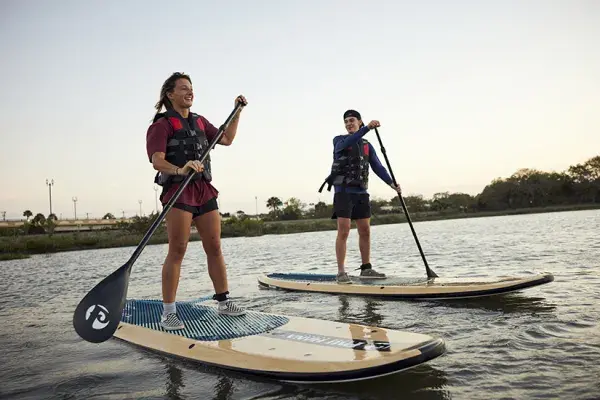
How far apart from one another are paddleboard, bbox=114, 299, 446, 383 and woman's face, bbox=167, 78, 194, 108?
2.16m

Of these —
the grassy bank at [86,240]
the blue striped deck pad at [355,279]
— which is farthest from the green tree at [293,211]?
the blue striped deck pad at [355,279]

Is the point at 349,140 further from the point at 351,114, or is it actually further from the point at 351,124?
the point at 351,114

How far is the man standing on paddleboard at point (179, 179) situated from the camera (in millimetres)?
4492

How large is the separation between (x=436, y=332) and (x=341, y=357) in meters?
1.70

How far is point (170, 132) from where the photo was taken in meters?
4.58

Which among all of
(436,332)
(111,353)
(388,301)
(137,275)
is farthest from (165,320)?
(137,275)

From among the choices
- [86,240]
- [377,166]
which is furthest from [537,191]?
[377,166]

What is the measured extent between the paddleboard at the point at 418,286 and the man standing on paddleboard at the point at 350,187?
0.30m

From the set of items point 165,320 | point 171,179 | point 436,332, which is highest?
point 171,179

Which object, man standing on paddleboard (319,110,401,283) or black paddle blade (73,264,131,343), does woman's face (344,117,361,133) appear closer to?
man standing on paddleboard (319,110,401,283)

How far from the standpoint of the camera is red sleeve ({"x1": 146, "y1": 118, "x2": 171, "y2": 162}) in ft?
14.6

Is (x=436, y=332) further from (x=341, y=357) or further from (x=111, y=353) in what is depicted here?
(x=111, y=353)

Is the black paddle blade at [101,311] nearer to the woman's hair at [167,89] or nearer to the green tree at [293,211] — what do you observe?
the woman's hair at [167,89]

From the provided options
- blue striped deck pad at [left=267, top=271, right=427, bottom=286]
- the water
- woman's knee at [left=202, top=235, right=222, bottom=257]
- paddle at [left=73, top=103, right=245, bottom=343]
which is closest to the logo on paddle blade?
paddle at [left=73, top=103, right=245, bottom=343]
